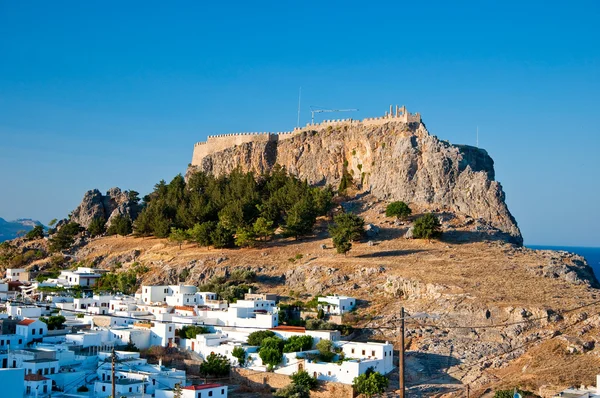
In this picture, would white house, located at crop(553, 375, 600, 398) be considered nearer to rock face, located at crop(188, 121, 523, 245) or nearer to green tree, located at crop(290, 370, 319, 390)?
green tree, located at crop(290, 370, 319, 390)

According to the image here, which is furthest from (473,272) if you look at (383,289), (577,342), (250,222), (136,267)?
(136,267)

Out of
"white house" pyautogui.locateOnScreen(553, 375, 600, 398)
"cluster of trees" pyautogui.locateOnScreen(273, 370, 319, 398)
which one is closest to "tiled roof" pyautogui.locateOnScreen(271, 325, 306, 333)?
"cluster of trees" pyautogui.locateOnScreen(273, 370, 319, 398)

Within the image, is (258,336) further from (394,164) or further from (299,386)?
(394,164)

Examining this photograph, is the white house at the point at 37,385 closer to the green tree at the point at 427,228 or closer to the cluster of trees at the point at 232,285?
the cluster of trees at the point at 232,285

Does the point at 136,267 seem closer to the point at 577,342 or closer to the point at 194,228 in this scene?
the point at 194,228

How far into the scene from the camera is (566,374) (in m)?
33.2

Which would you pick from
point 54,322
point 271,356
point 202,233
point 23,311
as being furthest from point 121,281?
point 271,356

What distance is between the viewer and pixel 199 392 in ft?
105

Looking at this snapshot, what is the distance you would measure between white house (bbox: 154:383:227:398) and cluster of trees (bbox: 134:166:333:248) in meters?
23.1

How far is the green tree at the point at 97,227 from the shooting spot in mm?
71062

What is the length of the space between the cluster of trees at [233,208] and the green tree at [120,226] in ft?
3.99

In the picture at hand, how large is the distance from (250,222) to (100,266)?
13090 mm

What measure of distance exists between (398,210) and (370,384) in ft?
79.7

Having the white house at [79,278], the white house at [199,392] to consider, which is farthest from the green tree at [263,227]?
the white house at [199,392]
